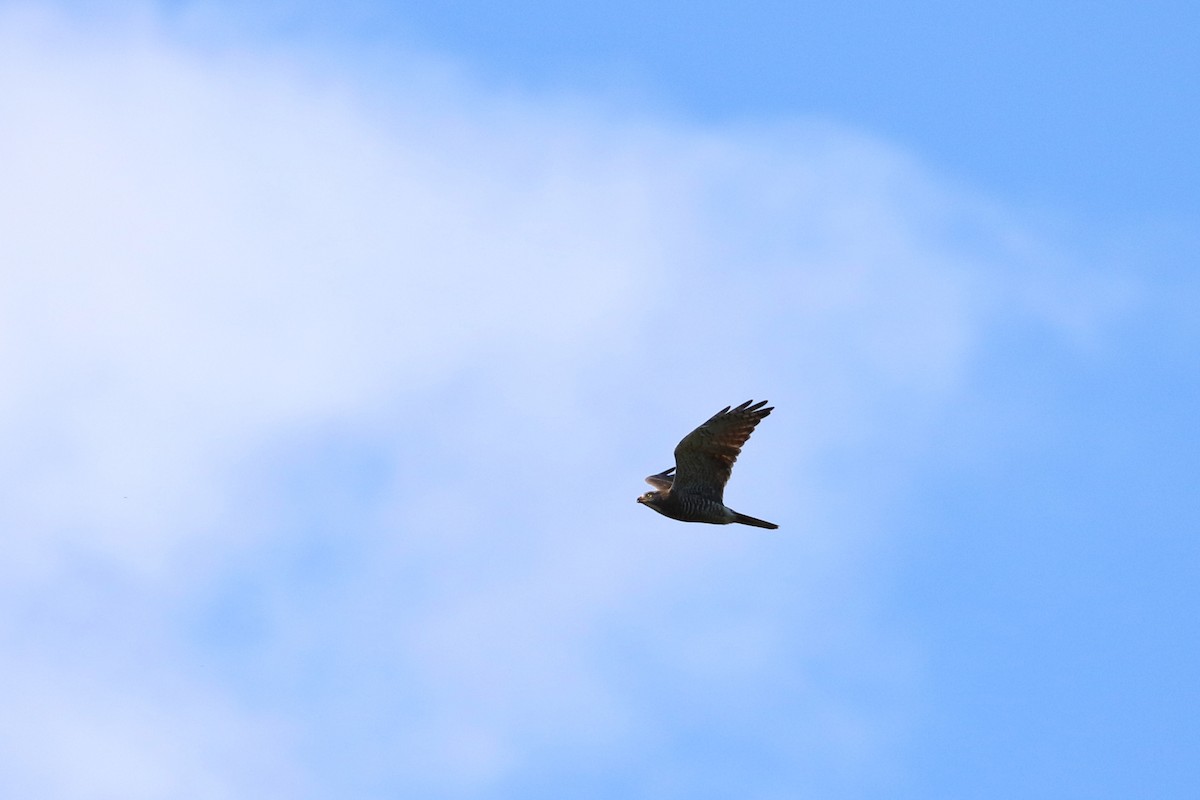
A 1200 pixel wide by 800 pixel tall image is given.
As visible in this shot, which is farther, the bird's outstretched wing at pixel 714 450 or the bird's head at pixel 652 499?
the bird's head at pixel 652 499

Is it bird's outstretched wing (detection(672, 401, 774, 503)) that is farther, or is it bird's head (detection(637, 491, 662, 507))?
bird's head (detection(637, 491, 662, 507))

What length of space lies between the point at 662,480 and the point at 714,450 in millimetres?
1906

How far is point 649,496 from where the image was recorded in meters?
34.8

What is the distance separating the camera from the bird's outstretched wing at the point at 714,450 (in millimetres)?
33906

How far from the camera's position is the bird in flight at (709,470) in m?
34.0

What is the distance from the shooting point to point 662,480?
3591cm

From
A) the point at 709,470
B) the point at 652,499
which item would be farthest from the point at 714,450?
the point at 652,499

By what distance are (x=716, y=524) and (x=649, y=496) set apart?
1.18 metres

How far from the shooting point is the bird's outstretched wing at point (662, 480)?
1393 inches

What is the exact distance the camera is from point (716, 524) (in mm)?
34906

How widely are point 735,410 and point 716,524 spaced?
83.8 inches

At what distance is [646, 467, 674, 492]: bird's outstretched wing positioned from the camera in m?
35.4

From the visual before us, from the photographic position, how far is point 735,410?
33875 mm

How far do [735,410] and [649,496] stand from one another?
2151 millimetres
